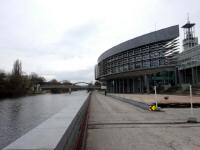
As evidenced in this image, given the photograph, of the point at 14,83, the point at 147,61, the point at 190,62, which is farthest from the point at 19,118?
the point at 147,61

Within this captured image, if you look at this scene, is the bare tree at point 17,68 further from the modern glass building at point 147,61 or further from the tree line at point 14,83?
the modern glass building at point 147,61

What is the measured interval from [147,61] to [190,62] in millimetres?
33235

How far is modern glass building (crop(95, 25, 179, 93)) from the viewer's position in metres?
95.4

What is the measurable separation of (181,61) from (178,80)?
9.55 m

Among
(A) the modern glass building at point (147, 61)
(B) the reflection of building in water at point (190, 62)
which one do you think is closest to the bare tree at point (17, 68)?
(A) the modern glass building at point (147, 61)

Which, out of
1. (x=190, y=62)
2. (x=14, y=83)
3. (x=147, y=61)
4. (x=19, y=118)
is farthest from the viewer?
(x=147, y=61)

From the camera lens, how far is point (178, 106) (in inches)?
1022

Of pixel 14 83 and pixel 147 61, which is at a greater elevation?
pixel 147 61

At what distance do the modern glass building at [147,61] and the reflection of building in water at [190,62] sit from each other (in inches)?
232

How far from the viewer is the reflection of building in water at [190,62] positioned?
72.4 m

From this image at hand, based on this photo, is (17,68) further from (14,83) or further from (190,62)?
(190,62)

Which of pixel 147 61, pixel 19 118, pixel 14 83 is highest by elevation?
pixel 147 61

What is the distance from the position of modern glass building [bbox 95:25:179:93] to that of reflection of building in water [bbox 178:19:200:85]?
19.4 feet

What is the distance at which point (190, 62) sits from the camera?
74938 millimetres
